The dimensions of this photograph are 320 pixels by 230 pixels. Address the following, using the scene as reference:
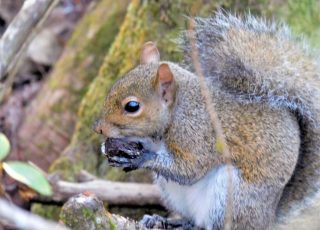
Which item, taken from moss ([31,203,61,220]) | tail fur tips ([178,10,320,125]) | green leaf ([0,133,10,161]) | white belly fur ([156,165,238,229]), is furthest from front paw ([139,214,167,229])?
green leaf ([0,133,10,161])

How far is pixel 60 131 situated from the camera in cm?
429

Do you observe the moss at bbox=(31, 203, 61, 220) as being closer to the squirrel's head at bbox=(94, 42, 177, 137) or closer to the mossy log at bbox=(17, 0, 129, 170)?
the mossy log at bbox=(17, 0, 129, 170)

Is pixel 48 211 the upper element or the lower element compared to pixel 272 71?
lower

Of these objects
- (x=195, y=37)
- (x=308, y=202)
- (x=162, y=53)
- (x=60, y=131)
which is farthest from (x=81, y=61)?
(x=308, y=202)

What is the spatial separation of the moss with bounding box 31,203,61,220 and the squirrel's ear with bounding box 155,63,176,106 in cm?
146

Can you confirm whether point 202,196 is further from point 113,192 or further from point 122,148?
point 113,192

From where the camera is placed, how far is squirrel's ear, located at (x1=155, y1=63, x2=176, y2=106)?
7.85 feet

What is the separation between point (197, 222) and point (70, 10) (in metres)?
3.25

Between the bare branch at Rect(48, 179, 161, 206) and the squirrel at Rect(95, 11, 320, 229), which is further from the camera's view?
the bare branch at Rect(48, 179, 161, 206)

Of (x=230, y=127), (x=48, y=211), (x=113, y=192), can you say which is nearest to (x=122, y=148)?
(x=230, y=127)

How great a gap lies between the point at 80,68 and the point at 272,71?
2.06m

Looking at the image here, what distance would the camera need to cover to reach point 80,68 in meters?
4.45

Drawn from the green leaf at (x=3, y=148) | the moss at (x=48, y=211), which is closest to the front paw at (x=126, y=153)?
the green leaf at (x=3, y=148)

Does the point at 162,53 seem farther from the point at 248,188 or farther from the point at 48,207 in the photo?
the point at 248,188
